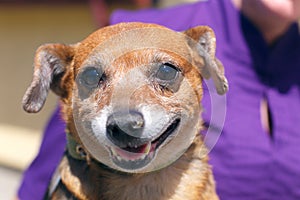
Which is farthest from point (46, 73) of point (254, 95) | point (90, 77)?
point (254, 95)

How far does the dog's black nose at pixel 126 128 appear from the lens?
1.16m

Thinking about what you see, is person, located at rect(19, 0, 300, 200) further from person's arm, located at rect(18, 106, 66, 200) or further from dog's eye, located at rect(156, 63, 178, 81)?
dog's eye, located at rect(156, 63, 178, 81)

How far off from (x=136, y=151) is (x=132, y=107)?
0.28ft

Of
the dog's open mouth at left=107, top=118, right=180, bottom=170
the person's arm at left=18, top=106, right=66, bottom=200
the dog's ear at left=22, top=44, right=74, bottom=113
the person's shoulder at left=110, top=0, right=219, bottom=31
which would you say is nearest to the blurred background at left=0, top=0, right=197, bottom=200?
the person's shoulder at left=110, top=0, right=219, bottom=31

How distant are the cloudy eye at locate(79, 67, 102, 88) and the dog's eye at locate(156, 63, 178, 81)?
117mm

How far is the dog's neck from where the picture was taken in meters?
1.42

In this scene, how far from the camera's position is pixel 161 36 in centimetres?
135

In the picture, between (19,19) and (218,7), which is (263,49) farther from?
(19,19)

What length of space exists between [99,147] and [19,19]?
332 cm

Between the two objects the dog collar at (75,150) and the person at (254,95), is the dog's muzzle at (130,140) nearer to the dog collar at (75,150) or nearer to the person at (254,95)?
the dog collar at (75,150)

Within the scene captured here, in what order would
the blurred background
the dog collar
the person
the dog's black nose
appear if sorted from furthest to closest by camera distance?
the blurred background → the person → the dog collar → the dog's black nose

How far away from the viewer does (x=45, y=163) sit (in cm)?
184

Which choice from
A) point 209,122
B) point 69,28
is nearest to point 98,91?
point 209,122

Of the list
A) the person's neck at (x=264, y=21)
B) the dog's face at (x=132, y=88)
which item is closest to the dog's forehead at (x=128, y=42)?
the dog's face at (x=132, y=88)
